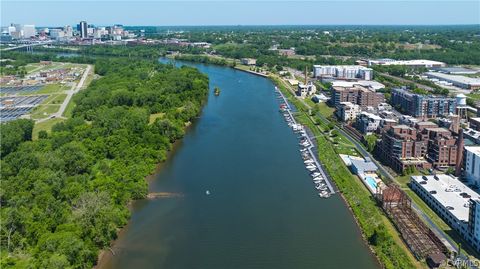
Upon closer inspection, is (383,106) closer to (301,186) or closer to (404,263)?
(301,186)

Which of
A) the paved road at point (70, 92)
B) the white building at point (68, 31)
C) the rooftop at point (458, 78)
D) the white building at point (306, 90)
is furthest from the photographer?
the white building at point (68, 31)

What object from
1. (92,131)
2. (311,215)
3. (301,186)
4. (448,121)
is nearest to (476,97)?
(448,121)

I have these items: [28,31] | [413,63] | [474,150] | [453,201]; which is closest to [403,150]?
[474,150]

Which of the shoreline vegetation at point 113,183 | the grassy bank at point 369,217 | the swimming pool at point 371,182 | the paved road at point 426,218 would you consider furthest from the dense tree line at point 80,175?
the paved road at point 426,218

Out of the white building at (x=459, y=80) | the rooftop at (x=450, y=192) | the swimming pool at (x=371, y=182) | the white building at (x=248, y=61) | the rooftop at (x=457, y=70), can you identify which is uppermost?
the white building at (x=248, y=61)

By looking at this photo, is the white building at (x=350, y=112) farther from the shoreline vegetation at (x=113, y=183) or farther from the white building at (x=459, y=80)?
the white building at (x=459, y=80)

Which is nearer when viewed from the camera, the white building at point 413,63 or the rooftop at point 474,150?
the rooftop at point 474,150
